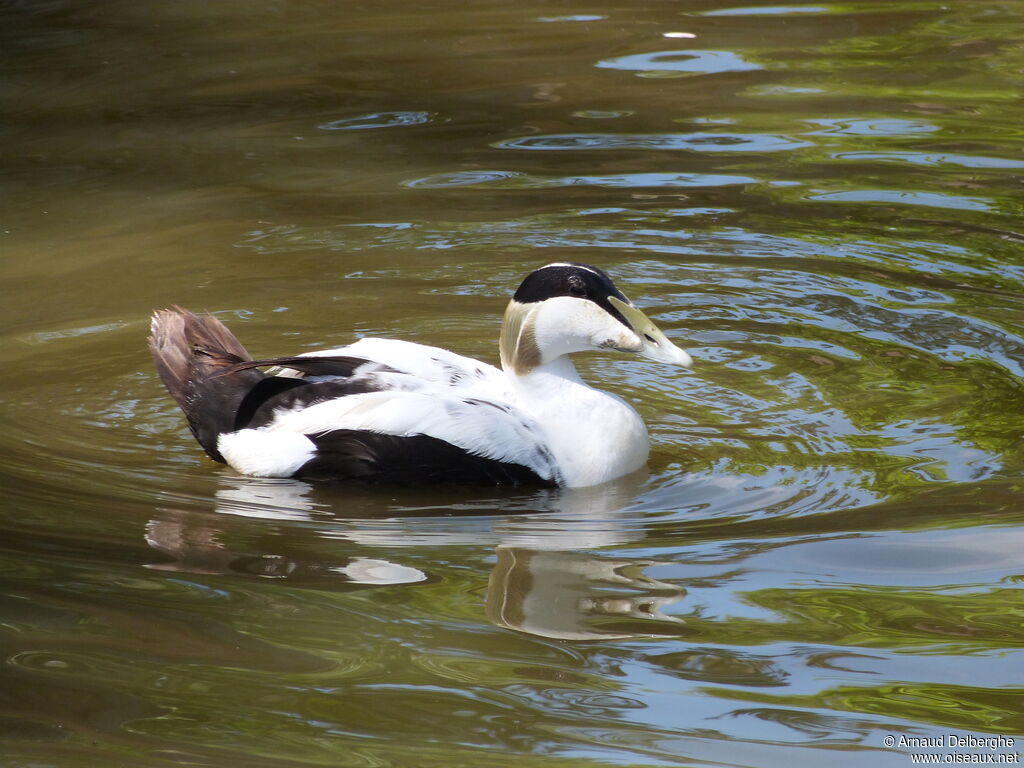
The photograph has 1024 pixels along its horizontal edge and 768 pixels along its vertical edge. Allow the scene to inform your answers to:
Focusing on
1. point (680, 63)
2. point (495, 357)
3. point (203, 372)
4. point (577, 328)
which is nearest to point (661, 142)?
point (680, 63)

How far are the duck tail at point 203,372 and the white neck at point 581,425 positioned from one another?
97cm

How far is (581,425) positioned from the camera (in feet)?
16.7

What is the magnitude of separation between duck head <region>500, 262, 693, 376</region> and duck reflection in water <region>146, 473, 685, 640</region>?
468 mm

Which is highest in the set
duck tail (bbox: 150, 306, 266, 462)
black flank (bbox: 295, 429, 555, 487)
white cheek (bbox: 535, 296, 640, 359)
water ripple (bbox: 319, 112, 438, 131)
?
water ripple (bbox: 319, 112, 438, 131)

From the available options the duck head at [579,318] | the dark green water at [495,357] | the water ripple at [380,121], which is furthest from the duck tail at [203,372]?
the water ripple at [380,121]

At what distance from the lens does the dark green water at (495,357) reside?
Result: 3.51 meters

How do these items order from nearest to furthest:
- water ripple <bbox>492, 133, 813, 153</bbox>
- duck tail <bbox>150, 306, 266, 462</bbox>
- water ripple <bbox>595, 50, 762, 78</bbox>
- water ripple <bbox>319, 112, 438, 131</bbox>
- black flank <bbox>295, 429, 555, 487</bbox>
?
black flank <bbox>295, 429, 555, 487</bbox> → duck tail <bbox>150, 306, 266, 462</bbox> → water ripple <bbox>492, 133, 813, 153</bbox> → water ripple <bbox>319, 112, 438, 131</bbox> → water ripple <bbox>595, 50, 762, 78</bbox>

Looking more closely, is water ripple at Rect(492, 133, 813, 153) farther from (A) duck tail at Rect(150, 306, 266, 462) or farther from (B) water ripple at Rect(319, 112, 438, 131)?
(A) duck tail at Rect(150, 306, 266, 462)

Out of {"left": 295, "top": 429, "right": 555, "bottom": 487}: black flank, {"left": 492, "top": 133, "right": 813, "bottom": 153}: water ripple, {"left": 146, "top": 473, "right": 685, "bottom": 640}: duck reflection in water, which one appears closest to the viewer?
{"left": 146, "top": 473, "right": 685, "bottom": 640}: duck reflection in water

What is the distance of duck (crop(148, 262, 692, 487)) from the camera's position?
4.93m

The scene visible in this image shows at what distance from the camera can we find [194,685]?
3.54m

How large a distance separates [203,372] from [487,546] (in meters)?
1.38

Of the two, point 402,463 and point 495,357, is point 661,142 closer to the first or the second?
point 495,357

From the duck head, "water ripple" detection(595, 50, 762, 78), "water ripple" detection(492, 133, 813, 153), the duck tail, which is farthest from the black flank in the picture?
"water ripple" detection(595, 50, 762, 78)
